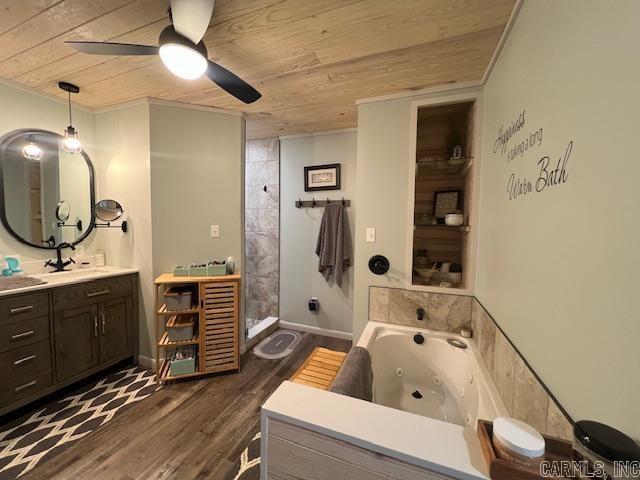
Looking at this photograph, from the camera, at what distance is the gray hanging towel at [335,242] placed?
9.07 ft

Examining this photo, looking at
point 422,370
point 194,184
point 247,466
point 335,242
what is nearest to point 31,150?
point 194,184

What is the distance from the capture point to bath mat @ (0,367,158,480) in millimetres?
1365

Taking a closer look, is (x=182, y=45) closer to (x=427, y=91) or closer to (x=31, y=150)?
(x=427, y=91)

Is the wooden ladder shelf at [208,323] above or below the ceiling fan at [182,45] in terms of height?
below

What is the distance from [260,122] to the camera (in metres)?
2.56

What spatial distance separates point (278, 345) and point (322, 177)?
1.98 meters

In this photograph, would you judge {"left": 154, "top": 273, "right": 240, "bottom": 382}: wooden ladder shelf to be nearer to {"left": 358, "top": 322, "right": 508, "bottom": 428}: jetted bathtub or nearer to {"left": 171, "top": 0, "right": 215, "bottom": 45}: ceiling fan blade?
{"left": 358, "top": 322, "right": 508, "bottom": 428}: jetted bathtub

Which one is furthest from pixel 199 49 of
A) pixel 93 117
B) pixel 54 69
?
pixel 93 117

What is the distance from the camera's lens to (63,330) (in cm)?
179

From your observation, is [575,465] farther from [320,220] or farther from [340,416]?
[320,220]

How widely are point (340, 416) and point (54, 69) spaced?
8.98ft

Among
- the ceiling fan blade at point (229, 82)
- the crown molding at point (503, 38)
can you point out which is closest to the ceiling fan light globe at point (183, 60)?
the ceiling fan blade at point (229, 82)

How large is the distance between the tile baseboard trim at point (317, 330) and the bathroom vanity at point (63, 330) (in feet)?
5.21

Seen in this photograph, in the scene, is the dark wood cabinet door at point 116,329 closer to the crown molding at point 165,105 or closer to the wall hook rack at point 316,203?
the crown molding at point 165,105
